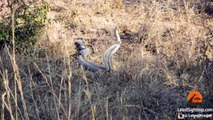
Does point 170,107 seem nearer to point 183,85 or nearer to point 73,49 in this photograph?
point 183,85

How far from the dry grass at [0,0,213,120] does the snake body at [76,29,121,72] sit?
2.6 inches

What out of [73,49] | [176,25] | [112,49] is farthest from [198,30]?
[73,49]

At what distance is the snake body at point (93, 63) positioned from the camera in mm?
3967

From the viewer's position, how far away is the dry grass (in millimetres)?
3178

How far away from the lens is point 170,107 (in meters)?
3.36

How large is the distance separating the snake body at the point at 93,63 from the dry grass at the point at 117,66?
0.22 feet

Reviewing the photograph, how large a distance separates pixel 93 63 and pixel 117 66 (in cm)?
26

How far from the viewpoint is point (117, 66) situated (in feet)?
13.0
